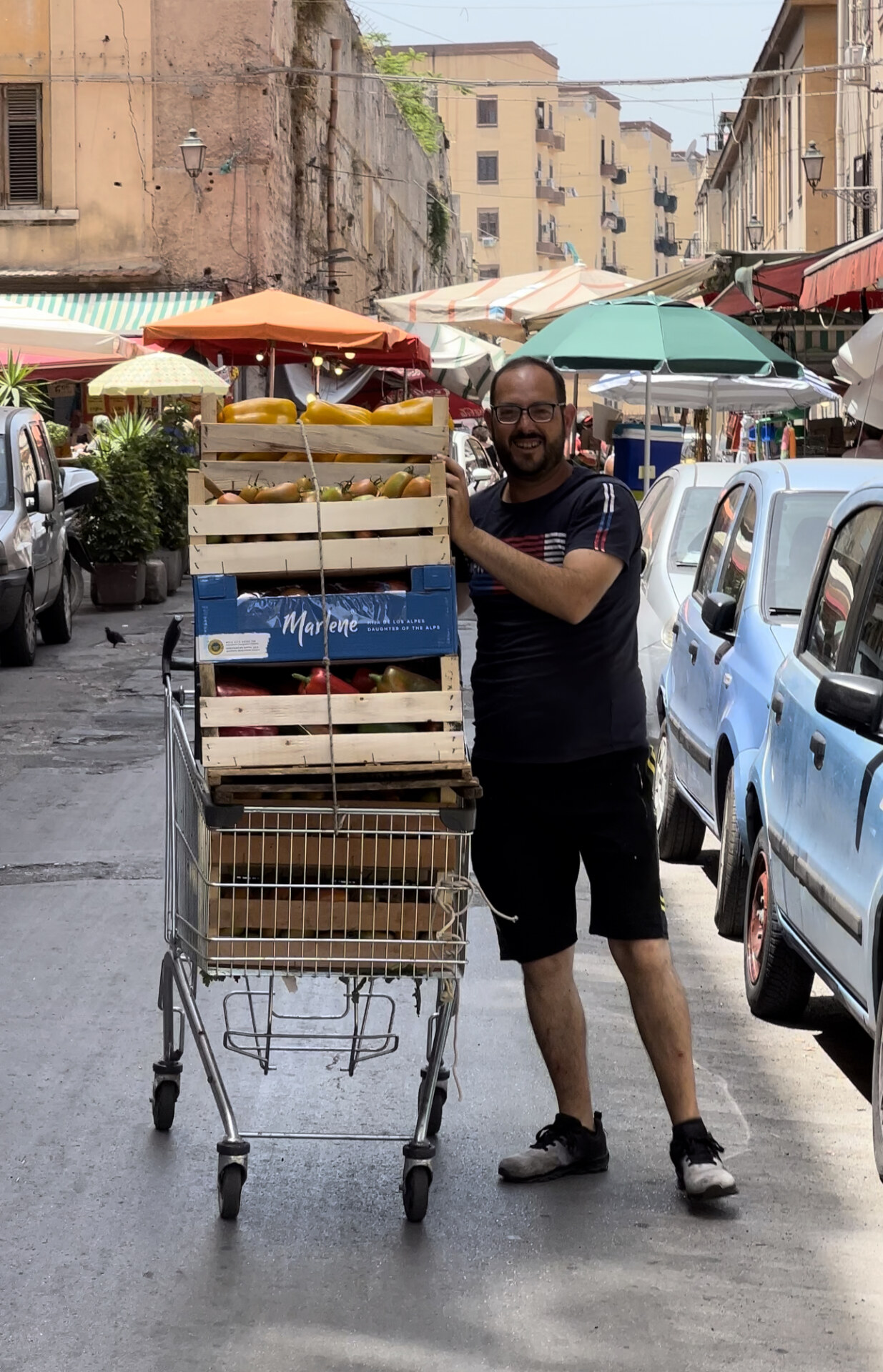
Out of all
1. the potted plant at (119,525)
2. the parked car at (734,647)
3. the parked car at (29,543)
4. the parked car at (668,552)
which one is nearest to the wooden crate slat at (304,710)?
the parked car at (734,647)

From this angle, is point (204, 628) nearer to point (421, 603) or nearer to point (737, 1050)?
point (421, 603)

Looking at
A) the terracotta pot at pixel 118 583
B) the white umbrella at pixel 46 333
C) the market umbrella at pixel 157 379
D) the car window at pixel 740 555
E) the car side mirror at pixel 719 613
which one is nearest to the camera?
the car side mirror at pixel 719 613

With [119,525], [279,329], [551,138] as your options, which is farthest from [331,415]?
[551,138]

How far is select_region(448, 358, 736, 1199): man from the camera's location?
4668 millimetres

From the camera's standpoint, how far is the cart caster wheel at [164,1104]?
5129 mm

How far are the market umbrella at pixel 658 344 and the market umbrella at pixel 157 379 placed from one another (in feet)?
26.8

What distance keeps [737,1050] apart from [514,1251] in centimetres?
181

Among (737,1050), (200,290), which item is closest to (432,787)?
(737,1050)

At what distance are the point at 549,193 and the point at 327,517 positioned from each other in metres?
110

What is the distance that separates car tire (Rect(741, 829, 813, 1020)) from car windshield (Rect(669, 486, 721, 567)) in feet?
13.9

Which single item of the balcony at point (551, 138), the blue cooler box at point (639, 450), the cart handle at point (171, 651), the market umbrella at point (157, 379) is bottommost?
the cart handle at point (171, 651)

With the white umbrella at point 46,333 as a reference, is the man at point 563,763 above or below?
below

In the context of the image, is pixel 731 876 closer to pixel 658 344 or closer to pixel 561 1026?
pixel 561 1026

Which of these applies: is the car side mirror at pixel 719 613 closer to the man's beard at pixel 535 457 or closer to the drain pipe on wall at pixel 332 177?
the man's beard at pixel 535 457
